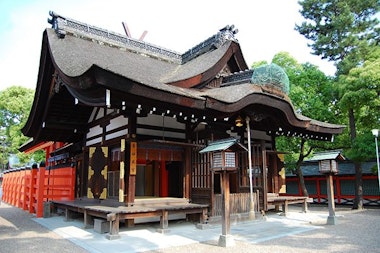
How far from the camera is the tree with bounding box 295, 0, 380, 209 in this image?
1481 centimetres

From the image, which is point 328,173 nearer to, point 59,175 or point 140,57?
point 140,57

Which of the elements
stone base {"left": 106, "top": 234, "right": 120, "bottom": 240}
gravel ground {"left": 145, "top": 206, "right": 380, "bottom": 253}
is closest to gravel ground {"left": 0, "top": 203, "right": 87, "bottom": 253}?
stone base {"left": 106, "top": 234, "right": 120, "bottom": 240}

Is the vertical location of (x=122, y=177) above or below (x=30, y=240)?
above

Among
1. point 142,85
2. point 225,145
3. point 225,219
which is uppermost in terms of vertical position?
point 142,85

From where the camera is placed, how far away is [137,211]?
7.72 metres

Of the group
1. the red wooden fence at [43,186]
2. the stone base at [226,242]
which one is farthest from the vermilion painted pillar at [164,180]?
the stone base at [226,242]

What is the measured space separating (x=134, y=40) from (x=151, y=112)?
7.02 metres

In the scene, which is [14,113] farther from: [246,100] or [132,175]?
[246,100]

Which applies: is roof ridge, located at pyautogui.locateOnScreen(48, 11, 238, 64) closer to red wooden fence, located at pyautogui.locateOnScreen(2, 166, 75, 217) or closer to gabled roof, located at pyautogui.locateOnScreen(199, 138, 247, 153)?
red wooden fence, located at pyautogui.locateOnScreen(2, 166, 75, 217)

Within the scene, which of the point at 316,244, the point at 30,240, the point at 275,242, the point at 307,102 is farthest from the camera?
the point at 307,102

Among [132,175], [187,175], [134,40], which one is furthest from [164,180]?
[134,40]

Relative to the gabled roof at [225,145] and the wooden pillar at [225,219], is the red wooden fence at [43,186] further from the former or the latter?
the wooden pillar at [225,219]

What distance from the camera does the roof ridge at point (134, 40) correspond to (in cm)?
1212

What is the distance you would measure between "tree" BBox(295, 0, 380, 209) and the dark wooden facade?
12.8ft
